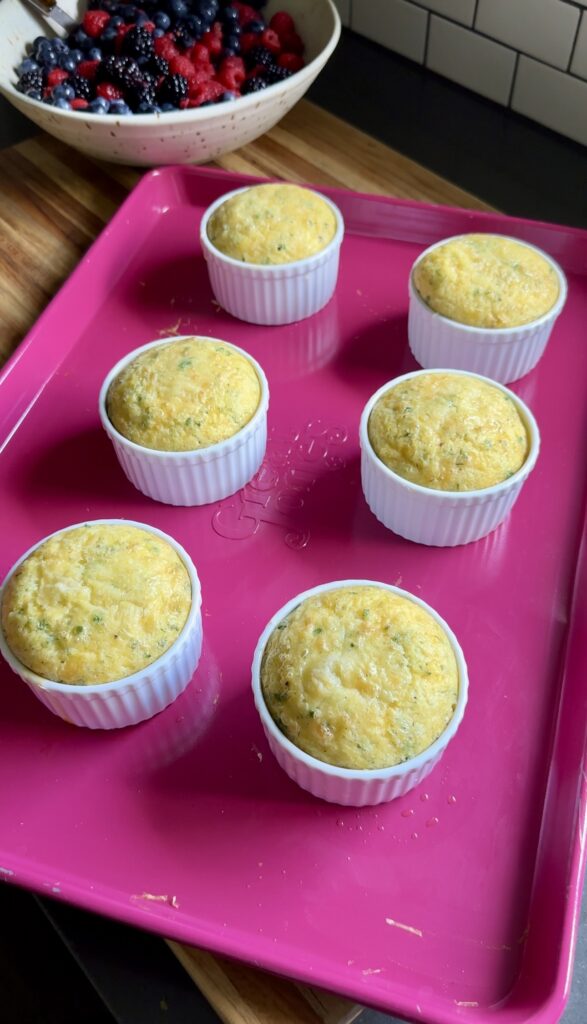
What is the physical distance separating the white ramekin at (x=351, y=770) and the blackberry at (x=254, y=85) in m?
1.34

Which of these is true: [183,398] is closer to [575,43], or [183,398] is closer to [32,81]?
[32,81]

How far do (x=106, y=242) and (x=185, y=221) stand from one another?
237 millimetres

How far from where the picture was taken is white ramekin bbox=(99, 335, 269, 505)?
1.41m

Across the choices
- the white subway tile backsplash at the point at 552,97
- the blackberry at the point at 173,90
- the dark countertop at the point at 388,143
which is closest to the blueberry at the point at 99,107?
the blackberry at the point at 173,90

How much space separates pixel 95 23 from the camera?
1992mm

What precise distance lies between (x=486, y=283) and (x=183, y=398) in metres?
0.62

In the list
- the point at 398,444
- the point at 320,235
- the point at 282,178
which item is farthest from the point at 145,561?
the point at 282,178

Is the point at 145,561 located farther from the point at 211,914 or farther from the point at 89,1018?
the point at 89,1018

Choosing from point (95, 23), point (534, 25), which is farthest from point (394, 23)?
point (95, 23)

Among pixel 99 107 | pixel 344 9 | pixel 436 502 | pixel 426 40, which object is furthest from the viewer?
pixel 344 9

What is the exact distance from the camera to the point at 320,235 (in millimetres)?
1704

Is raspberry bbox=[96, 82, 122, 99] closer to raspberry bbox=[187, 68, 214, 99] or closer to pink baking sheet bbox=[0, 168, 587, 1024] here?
raspberry bbox=[187, 68, 214, 99]

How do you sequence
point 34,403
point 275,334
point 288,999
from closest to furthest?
1. point 288,999
2. point 34,403
3. point 275,334

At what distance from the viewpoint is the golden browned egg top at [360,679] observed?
42.9 inches
